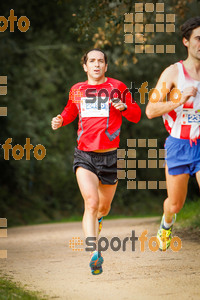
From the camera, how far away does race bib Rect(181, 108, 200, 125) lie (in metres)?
5.99

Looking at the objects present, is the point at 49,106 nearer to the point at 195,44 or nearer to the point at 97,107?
the point at 97,107

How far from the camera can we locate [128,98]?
6652 mm

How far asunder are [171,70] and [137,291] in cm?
230

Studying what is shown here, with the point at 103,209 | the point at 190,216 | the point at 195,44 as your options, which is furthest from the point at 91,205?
the point at 190,216

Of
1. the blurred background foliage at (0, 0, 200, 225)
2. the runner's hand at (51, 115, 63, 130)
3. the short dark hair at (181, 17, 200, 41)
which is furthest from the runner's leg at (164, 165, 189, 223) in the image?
the blurred background foliage at (0, 0, 200, 225)

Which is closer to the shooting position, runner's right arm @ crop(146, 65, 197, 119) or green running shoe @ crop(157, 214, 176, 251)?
runner's right arm @ crop(146, 65, 197, 119)

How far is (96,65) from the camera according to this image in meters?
6.56

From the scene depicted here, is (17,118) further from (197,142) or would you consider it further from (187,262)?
(197,142)

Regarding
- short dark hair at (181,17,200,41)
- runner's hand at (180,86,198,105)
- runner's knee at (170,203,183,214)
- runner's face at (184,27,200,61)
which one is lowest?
runner's knee at (170,203,183,214)

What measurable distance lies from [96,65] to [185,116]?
46.7 inches

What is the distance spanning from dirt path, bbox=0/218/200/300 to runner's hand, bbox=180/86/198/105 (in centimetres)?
193

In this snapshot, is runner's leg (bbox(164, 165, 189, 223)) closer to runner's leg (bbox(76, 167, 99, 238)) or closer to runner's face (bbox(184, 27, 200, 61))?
runner's leg (bbox(76, 167, 99, 238))

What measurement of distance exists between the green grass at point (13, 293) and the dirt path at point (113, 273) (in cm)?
15

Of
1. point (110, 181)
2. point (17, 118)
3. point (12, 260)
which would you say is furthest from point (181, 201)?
point (17, 118)
